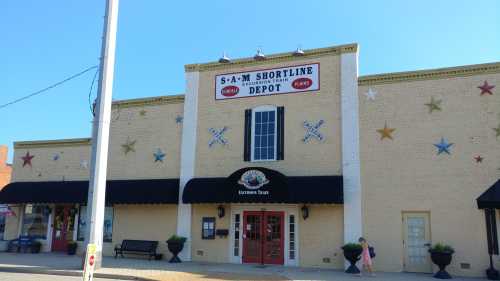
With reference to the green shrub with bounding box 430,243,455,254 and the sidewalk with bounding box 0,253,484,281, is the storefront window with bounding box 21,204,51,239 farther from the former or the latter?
the green shrub with bounding box 430,243,455,254

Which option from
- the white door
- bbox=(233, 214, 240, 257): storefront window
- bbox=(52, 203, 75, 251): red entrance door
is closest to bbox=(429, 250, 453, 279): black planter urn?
the white door

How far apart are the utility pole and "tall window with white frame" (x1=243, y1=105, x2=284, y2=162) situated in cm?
579

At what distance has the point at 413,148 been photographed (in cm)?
1670

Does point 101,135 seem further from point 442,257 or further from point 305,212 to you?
point 442,257

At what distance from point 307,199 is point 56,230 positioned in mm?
12751

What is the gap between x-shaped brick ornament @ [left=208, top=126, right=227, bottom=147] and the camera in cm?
1948

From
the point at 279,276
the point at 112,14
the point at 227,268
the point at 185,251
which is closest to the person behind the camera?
the point at 279,276

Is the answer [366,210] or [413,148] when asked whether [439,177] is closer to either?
[413,148]

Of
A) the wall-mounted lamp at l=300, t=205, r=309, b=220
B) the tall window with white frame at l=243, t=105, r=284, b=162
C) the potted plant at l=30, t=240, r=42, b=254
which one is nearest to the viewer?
the wall-mounted lamp at l=300, t=205, r=309, b=220

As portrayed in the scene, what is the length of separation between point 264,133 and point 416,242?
691cm

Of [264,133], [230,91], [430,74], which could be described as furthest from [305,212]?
[430,74]

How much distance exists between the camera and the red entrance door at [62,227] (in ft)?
72.9

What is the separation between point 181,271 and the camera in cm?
1540

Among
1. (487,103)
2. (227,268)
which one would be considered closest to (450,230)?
(487,103)
